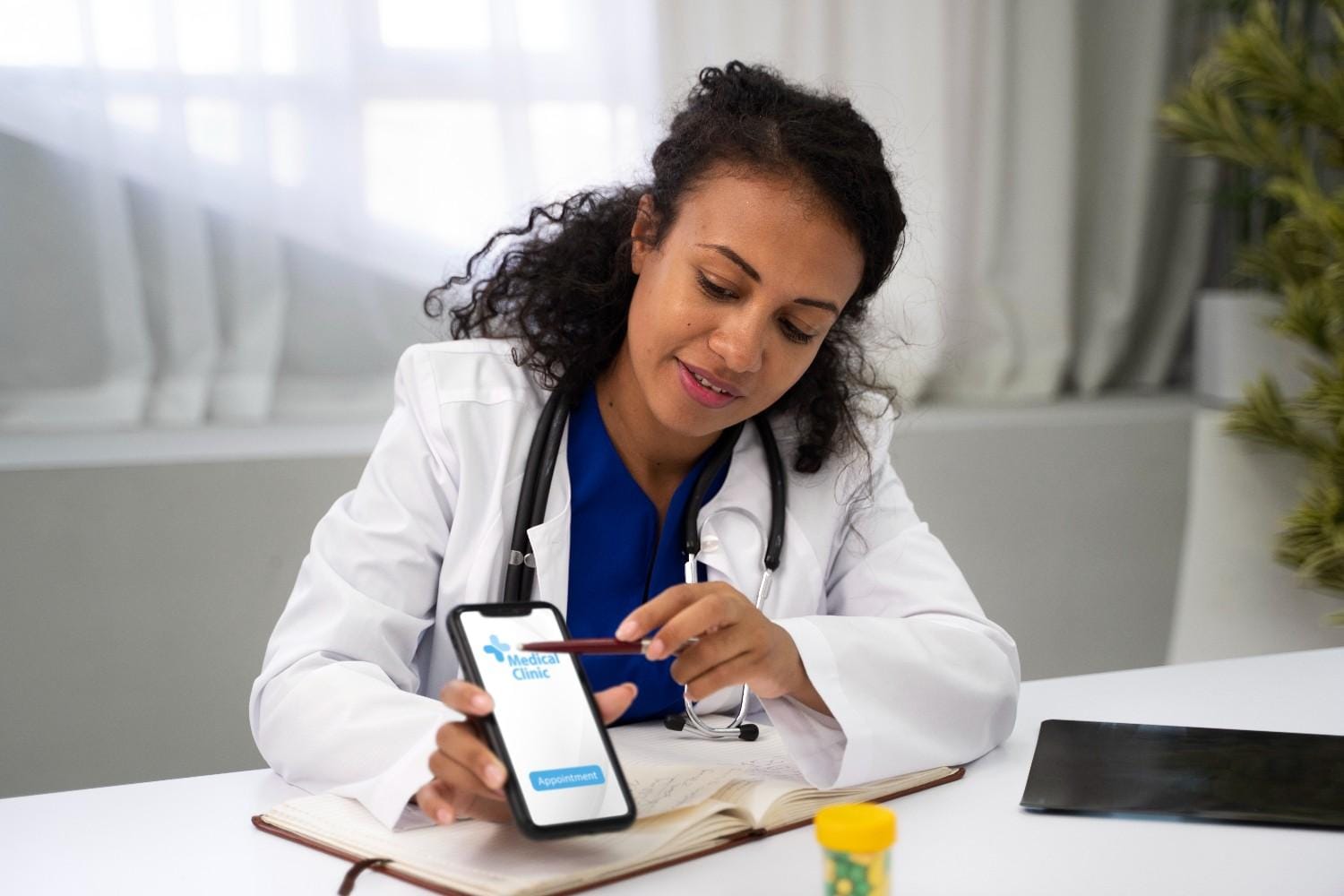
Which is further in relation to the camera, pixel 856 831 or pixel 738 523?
pixel 738 523

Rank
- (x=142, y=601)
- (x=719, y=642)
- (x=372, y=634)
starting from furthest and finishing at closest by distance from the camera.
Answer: (x=142, y=601) → (x=372, y=634) → (x=719, y=642)

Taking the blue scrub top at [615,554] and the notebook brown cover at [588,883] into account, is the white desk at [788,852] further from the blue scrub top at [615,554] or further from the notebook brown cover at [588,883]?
the blue scrub top at [615,554]

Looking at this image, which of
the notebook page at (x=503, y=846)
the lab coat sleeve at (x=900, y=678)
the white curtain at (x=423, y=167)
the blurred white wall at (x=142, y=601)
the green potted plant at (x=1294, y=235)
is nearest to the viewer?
the notebook page at (x=503, y=846)

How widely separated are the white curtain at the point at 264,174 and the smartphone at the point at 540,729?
1.19 meters

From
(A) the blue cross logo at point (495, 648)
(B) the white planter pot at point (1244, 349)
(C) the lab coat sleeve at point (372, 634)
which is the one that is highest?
(A) the blue cross logo at point (495, 648)

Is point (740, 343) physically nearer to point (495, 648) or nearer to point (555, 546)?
point (555, 546)

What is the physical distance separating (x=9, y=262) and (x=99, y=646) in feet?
2.22

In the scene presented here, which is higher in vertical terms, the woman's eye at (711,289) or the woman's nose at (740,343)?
the woman's eye at (711,289)

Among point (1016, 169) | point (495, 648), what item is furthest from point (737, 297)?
point (1016, 169)

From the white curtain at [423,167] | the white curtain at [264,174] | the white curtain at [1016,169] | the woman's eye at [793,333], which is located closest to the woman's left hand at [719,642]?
the woman's eye at [793,333]

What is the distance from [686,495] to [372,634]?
38 cm

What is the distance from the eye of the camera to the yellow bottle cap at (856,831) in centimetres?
76

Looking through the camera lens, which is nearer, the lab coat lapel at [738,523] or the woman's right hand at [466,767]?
the woman's right hand at [466,767]

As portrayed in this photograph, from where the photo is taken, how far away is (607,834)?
0.93m
